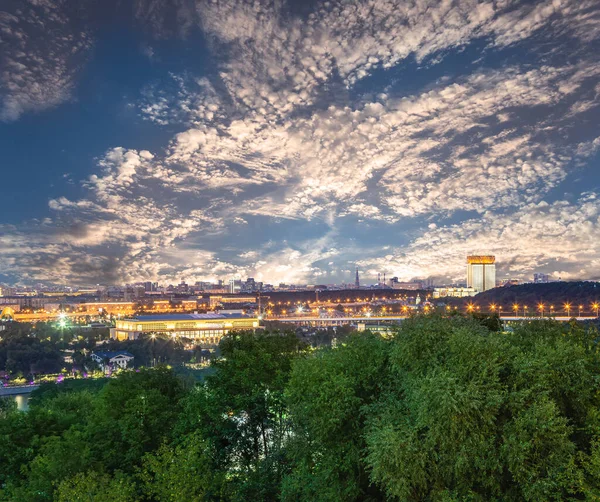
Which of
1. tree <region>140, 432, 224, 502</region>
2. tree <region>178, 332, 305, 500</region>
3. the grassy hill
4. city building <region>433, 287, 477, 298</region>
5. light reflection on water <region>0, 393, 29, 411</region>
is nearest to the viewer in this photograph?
tree <region>140, 432, 224, 502</region>

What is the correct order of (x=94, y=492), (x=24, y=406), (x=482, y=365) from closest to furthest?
(x=482, y=365) < (x=94, y=492) < (x=24, y=406)

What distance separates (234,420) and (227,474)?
135 centimetres

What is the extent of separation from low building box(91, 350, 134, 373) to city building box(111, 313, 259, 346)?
21.0 m

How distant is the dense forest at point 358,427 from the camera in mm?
7191

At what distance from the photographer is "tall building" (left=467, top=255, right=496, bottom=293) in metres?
135

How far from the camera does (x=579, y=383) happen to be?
7977 mm

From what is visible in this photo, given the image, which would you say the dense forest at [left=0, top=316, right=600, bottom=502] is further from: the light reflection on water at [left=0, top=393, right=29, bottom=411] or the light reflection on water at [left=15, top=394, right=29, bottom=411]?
the light reflection on water at [left=0, top=393, right=29, bottom=411]

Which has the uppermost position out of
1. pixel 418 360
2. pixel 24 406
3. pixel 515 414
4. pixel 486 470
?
pixel 418 360

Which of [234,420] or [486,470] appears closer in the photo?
[486,470]

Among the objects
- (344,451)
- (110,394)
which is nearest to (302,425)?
(344,451)

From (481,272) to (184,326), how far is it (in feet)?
302

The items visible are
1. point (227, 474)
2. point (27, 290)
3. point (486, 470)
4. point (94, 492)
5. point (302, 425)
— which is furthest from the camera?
point (27, 290)

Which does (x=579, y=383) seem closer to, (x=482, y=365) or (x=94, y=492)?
(x=482, y=365)

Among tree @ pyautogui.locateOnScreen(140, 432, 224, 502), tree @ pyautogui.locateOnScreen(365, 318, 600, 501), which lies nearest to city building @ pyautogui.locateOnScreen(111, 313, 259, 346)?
tree @ pyautogui.locateOnScreen(140, 432, 224, 502)
